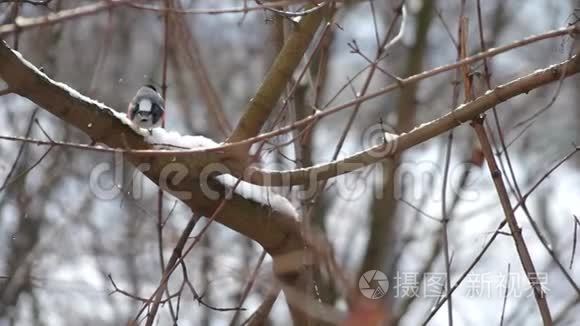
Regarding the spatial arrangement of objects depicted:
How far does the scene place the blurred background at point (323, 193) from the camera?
3404 mm

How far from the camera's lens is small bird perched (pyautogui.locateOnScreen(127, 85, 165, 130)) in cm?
186

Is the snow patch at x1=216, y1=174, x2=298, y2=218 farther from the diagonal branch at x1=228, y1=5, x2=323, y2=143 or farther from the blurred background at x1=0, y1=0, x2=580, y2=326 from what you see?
the blurred background at x1=0, y1=0, x2=580, y2=326

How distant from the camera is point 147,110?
6.23 feet

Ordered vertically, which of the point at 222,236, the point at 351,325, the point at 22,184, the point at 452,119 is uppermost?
the point at 222,236

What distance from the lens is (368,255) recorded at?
4.24 meters

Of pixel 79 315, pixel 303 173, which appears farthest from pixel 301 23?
pixel 79 315

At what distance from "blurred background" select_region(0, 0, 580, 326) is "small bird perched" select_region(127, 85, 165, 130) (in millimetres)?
326

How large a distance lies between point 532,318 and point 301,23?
3136 millimetres

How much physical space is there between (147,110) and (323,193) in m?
1.26

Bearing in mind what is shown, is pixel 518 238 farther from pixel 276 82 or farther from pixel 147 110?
pixel 147 110

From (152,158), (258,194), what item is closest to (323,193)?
(258,194)

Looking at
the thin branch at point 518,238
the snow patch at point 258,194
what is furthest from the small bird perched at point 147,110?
the thin branch at point 518,238

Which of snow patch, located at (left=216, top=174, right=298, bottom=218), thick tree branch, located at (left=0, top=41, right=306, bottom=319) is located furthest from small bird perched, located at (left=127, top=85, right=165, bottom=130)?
snow patch, located at (left=216, top=174, right=298, bottom=218)

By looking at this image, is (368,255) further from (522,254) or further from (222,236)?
(522,254)
